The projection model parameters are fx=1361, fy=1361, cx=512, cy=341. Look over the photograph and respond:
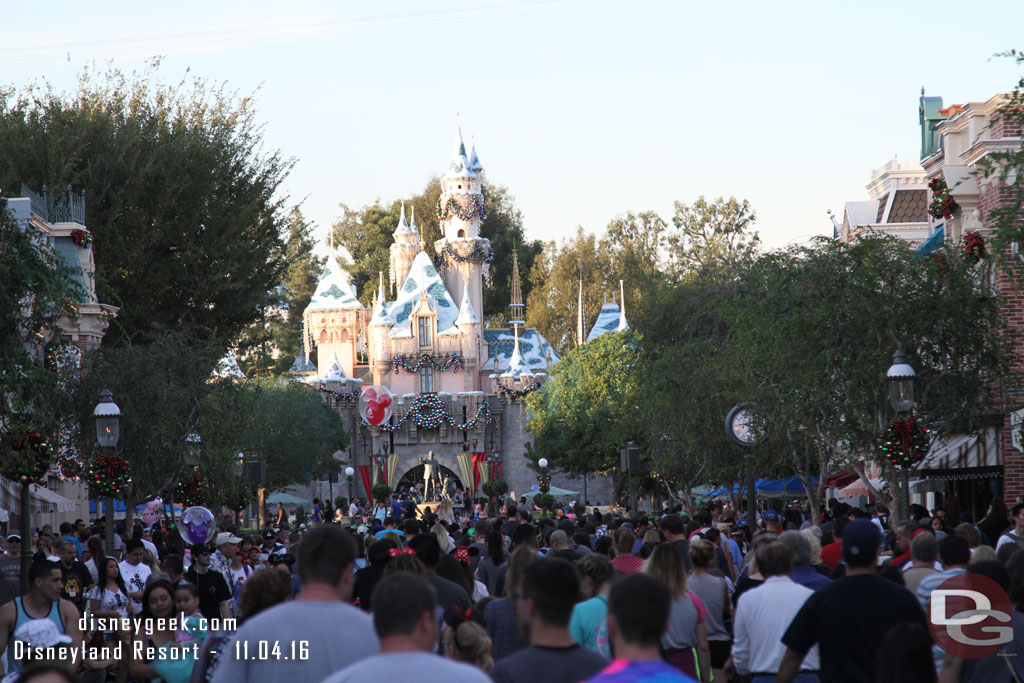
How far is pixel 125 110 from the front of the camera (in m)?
32.2

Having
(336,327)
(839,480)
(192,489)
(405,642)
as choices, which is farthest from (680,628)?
(336,327)

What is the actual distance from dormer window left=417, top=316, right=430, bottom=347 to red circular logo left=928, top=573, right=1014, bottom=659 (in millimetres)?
72336

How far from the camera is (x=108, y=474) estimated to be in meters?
19.0

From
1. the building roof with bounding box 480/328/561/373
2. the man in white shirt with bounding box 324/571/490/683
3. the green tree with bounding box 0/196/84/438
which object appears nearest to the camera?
the man in white shirt with bounding box 324/571/490/683

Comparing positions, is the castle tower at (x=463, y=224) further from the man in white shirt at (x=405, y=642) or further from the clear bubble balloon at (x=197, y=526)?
the man in white shirt at (x=405, y=642)

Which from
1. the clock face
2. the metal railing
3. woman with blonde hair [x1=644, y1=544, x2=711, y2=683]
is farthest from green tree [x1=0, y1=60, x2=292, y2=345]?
woman with blonde hair [x1=644, y1=544, x2=711, y2=683]

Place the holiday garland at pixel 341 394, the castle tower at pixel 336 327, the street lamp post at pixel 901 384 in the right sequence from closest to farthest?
the street lamp post at pixel 901 384
the holiday garland at pixel 341 394
the castle tower at pixel 336 327

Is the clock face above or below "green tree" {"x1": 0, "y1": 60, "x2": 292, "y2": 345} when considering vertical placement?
below

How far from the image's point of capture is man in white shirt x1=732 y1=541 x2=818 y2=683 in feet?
24.9

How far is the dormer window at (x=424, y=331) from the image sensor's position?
261 feet

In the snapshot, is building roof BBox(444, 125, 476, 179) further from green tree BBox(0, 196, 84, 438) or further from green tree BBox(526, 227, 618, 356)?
green tree BBox(0, 196, 84, 438)

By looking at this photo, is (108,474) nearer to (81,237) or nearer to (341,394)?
(81,237)

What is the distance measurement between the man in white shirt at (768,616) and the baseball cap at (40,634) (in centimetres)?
396

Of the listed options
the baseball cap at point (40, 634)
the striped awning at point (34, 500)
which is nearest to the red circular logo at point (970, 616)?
the baseball cap at point (40, 634)
